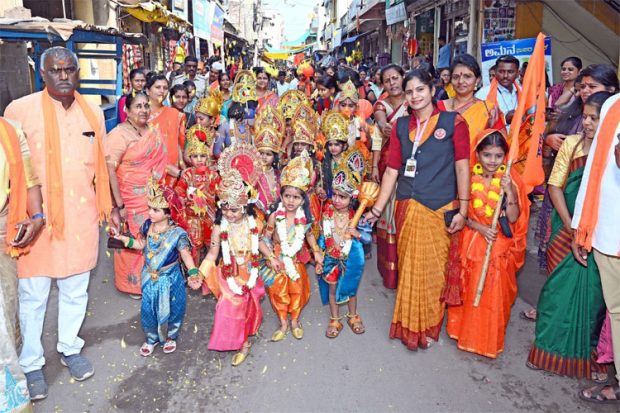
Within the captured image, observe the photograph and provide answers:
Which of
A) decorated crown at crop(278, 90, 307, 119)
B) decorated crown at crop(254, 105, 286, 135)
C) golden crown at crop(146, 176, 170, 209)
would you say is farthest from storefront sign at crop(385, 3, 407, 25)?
golden crown at crop(146, 176, 170, 209)

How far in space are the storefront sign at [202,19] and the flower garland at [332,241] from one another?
1499 cm

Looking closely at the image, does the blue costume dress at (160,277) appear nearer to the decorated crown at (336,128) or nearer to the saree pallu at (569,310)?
the decorated crown at (336,128)

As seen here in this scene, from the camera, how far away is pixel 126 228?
14.3ft

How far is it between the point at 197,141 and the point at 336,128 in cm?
137

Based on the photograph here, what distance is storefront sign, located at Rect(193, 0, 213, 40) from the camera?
17.2 m

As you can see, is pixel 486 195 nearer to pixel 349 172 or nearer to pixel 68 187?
pixel 349 172

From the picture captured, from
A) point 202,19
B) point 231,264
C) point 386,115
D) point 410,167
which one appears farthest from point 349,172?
point 202,19

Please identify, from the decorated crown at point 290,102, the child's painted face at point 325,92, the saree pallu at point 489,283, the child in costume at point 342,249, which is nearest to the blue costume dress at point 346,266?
the child in costume at point 342,249

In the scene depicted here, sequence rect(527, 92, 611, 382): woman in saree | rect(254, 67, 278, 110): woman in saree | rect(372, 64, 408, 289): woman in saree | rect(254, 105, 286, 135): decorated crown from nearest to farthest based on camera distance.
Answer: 1. rect(527, 92, 611, 382): woman in saree
2. rect(372, 64, 408, 289): woman in saree
3. rect(254, 105, 286, 135): decorated crown
4. rect(254, 67, 278, 110): woman in saree

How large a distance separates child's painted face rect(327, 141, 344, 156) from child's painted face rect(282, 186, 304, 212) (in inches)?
38.8

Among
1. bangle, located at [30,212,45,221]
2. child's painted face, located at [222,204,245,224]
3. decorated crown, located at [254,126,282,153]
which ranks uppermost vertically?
decorated crown, located at [254,126,282,153]

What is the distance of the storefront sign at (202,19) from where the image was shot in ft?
56.3

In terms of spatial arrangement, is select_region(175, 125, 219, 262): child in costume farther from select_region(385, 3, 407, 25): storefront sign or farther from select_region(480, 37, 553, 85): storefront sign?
select_region(385, 3, 407, 25): storefront sign

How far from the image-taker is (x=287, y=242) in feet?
11.9
